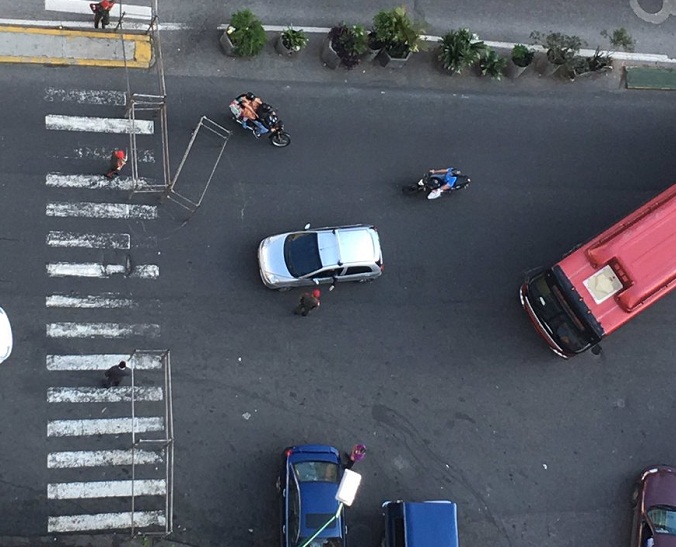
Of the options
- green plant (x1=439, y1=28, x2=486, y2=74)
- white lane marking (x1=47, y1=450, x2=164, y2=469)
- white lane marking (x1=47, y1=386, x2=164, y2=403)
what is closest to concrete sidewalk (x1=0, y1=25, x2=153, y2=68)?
green plant (x1=439, y1=28, x2=486, y2=74)

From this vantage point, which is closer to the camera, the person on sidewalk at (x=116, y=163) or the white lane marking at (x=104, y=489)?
the white lane marking at (x=104, y=489)

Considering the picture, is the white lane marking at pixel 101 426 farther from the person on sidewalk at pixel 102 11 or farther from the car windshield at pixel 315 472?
the person on sidewalk at pixel 102 11

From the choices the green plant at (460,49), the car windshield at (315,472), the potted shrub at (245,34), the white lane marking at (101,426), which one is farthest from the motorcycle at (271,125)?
the car windshield at (315,472)

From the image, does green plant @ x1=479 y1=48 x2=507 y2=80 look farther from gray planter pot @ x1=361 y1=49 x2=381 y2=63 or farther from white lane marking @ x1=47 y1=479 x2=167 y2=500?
white lane marking @ x1=47 y1=479 x2=167 y2=500

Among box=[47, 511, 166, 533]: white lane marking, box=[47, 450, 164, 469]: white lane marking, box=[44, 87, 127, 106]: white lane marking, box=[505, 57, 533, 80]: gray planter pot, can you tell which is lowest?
box=[47, 511, 166, 533]: white lane marking

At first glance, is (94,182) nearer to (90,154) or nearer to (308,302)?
(90,154)

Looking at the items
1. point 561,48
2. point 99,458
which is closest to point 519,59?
point 561,48
